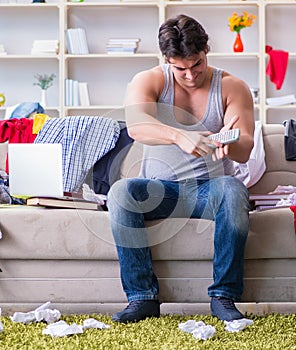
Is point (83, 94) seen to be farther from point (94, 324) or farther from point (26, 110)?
point (94, 324)

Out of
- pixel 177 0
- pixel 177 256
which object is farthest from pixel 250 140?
pixel 177 0

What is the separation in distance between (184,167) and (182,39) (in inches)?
17.8

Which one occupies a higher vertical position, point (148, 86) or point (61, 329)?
point (148, 86)

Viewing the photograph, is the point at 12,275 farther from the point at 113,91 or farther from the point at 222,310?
the point at 113,91

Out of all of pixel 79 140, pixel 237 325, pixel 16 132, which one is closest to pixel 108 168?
pixel 79 140

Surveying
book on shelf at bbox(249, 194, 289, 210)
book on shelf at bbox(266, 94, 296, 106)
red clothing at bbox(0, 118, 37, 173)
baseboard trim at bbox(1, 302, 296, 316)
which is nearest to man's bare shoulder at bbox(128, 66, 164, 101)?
book on shelf at bbox(249, 194, 289, 210)

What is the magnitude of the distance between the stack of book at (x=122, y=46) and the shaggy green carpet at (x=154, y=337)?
366 cm

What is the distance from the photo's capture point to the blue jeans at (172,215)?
2.35 metres

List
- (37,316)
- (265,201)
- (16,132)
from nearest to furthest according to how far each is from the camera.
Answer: (37,316), (265,201), (16,132)

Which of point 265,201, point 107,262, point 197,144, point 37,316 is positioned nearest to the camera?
point 197,144

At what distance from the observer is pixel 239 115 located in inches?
98.6

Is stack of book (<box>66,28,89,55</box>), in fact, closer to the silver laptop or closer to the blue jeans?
the silver laptop

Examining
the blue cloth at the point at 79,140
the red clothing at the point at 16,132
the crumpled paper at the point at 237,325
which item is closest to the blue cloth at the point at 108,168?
the blue cloth at the point at 79,140

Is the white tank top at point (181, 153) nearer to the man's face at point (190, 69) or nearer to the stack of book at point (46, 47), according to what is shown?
the man's face at point (190, 69)
